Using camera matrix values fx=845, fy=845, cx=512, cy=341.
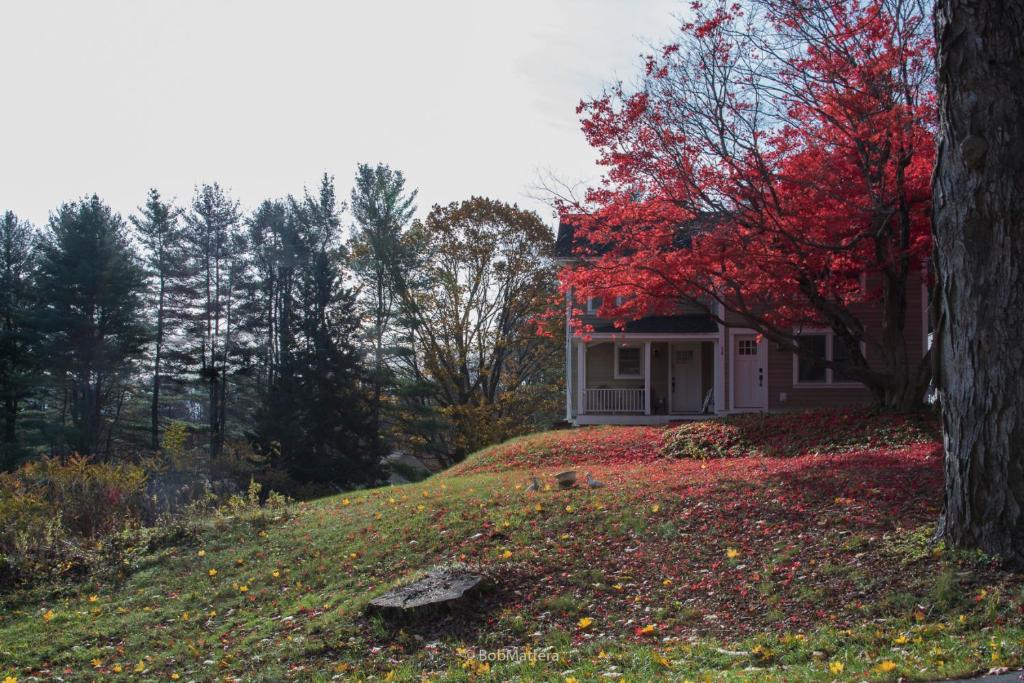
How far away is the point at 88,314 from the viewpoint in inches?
1436

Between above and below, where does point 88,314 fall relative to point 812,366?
above

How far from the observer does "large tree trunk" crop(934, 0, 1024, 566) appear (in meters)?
6.79

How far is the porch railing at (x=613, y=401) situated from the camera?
85.3ft

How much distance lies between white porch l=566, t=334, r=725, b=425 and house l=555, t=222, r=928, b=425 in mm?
32

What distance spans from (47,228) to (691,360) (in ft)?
108

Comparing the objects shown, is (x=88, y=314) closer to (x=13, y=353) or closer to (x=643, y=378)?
(x=13, y=353)

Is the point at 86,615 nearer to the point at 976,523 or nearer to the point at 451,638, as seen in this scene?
the point at 451,638

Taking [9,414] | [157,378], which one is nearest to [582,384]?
[157,378]

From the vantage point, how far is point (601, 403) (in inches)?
1024

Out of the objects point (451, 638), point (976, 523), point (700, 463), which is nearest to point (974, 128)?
point (976, 523)

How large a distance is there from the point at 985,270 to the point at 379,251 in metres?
32.0

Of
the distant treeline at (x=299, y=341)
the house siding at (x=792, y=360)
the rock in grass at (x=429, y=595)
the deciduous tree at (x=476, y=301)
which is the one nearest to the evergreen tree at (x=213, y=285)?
the distant treeline at (x=299, y=341)

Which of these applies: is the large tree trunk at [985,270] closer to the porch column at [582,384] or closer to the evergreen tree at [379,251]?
the porch column at [582,384]

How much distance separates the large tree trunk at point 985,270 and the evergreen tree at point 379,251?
2933 cm
